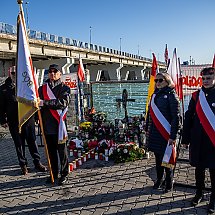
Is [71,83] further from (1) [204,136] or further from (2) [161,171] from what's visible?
(1) [204,136]

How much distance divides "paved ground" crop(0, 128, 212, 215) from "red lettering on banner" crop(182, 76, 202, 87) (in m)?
1.80

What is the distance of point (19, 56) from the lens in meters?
4.63

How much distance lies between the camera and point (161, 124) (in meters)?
4.20

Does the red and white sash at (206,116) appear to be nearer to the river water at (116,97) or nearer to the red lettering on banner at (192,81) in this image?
the red lettering on banner at (192,81)

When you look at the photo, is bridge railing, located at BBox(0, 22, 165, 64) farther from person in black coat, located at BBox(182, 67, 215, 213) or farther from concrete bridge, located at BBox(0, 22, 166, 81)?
person in black coat, located at BBox(182, 67, 215, 213)

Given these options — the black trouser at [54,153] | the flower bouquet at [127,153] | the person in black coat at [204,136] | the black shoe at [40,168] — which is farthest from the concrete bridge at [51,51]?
the person in black coat at [204,136]

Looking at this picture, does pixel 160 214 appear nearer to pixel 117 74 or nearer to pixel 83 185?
pixel 83 185

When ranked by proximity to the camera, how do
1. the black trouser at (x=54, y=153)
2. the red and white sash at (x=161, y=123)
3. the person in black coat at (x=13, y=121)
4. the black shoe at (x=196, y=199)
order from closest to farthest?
the black shoe at (x=196, y=199) → the red and white sash at (x=161, y=123) → the black trouser at (x=54, y=153) → the person in black coat at (x=13, y=121)

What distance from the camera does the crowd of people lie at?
3.63 m

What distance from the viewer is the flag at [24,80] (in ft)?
14.9

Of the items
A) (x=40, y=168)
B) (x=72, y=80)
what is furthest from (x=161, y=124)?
(x=72, y=80)

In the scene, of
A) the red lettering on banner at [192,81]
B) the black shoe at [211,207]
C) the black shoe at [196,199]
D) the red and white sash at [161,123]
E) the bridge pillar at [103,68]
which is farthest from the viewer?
the bridge pillar at [103,68]

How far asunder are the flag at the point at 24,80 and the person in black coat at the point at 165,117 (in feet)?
6.73

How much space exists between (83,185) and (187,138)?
2.15 metres
